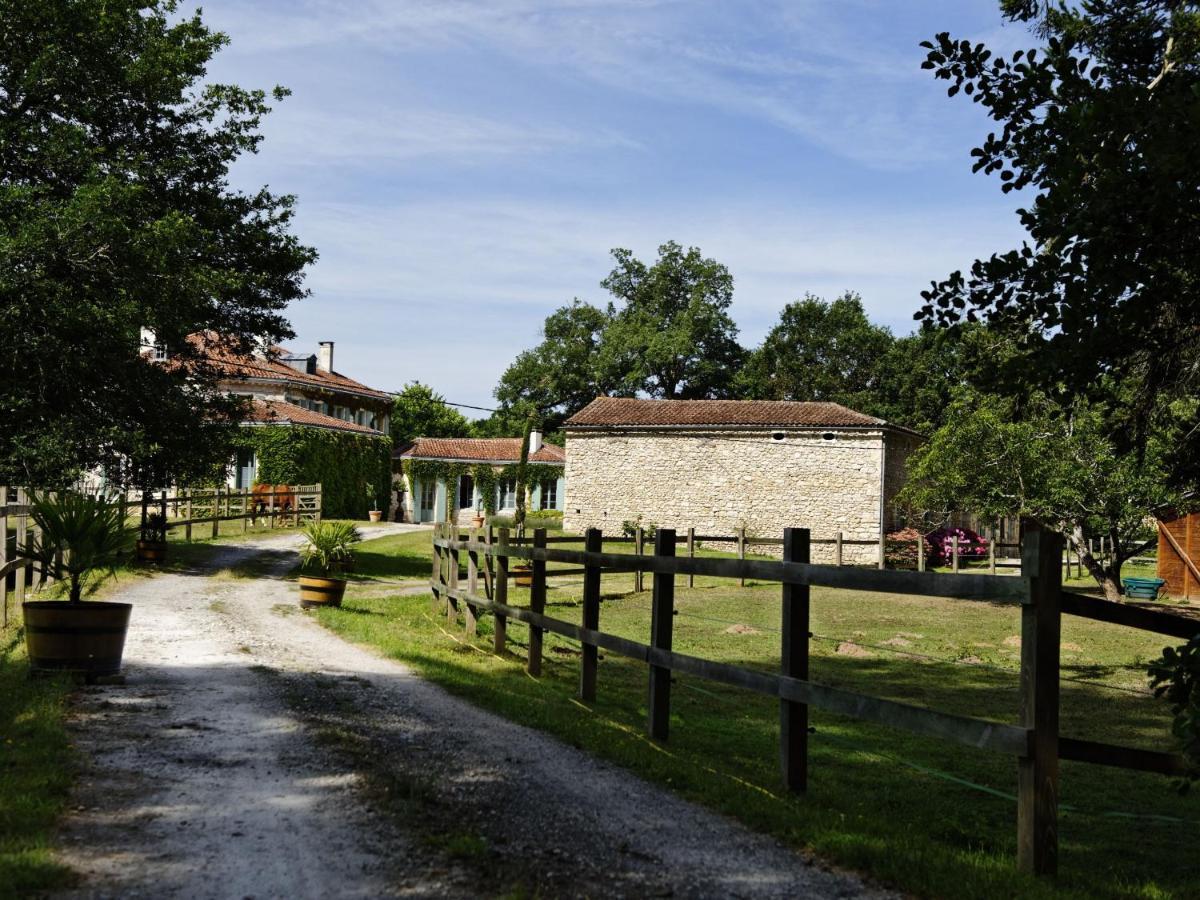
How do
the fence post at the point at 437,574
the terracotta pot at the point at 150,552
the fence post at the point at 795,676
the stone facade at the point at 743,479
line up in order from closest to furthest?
the fence post at the point at 795,676
the fence post at the point at 437,574
the terracotta pot at the point at 150,552
the stone facade at the point at 743,479

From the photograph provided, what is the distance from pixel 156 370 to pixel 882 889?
767 inches

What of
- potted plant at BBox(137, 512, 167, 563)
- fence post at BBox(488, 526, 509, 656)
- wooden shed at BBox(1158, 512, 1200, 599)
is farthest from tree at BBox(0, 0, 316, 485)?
wooden shed at BBox(1158, 512, 1200, 599)

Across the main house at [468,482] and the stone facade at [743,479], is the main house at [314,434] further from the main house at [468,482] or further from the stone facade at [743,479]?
the stone facade at [743,479]

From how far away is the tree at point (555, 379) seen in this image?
6438 cm

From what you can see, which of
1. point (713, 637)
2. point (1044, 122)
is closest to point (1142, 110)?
point (1044, 122)

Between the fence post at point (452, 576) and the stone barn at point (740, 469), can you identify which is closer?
the fence post at point (452, 576)

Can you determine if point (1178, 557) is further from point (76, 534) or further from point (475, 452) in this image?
point (475, 452)

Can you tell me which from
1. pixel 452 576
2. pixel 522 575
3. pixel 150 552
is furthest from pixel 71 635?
pixel 150 552

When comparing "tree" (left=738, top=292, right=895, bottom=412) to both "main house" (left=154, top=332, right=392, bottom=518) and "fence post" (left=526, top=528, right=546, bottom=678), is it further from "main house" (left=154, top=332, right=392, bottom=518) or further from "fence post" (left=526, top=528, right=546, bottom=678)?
"fence post" (left=526, top=528, right=546, bottom=678)

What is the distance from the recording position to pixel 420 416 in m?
76.8

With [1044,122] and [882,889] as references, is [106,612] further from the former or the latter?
[1044,122]

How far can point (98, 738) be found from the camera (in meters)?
6.35

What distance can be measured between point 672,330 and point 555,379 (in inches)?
305

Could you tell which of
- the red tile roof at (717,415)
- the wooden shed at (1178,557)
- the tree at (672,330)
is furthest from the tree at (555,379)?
the wooden shed at (1178,557)
